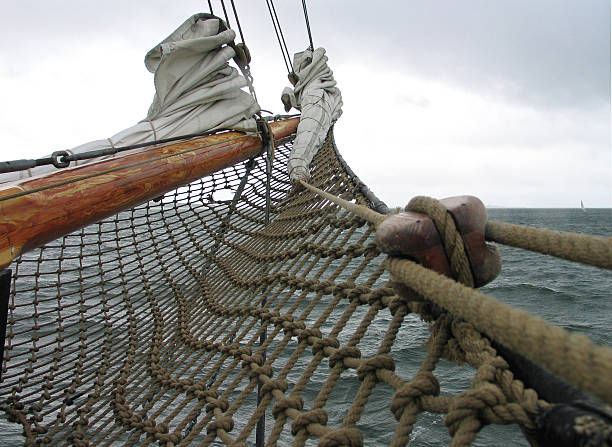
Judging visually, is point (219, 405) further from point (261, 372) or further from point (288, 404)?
point (288, 404)

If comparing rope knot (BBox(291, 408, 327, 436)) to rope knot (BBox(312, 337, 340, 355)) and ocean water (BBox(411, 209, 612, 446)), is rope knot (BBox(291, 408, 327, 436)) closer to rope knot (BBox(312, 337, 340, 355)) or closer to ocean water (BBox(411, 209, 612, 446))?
rope knot (BBox(312, 337, 340, 355))

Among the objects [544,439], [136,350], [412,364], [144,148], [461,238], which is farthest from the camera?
[412,364]

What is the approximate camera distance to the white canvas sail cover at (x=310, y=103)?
2.51 meters

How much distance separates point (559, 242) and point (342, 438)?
40 cm

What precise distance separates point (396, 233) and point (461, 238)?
89 millimetres

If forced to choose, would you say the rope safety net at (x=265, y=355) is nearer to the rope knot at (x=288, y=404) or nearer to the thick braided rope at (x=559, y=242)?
the rope knot at (x=288, y=404)

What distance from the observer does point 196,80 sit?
6.23ft

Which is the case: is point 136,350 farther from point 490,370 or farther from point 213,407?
point 490,370

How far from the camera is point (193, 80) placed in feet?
6.20

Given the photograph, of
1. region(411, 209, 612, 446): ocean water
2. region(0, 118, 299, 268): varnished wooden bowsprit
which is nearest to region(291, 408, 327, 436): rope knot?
region(0, 118, 299, 268): varnished wooden bowsprit

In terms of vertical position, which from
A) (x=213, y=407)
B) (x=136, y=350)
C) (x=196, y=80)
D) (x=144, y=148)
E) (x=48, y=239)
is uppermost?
(x=196, y=80)

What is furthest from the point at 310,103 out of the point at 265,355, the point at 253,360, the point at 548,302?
the point at 548,302

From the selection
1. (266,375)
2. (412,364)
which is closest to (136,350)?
(266,375)

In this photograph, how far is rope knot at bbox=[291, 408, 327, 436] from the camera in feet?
2.25
